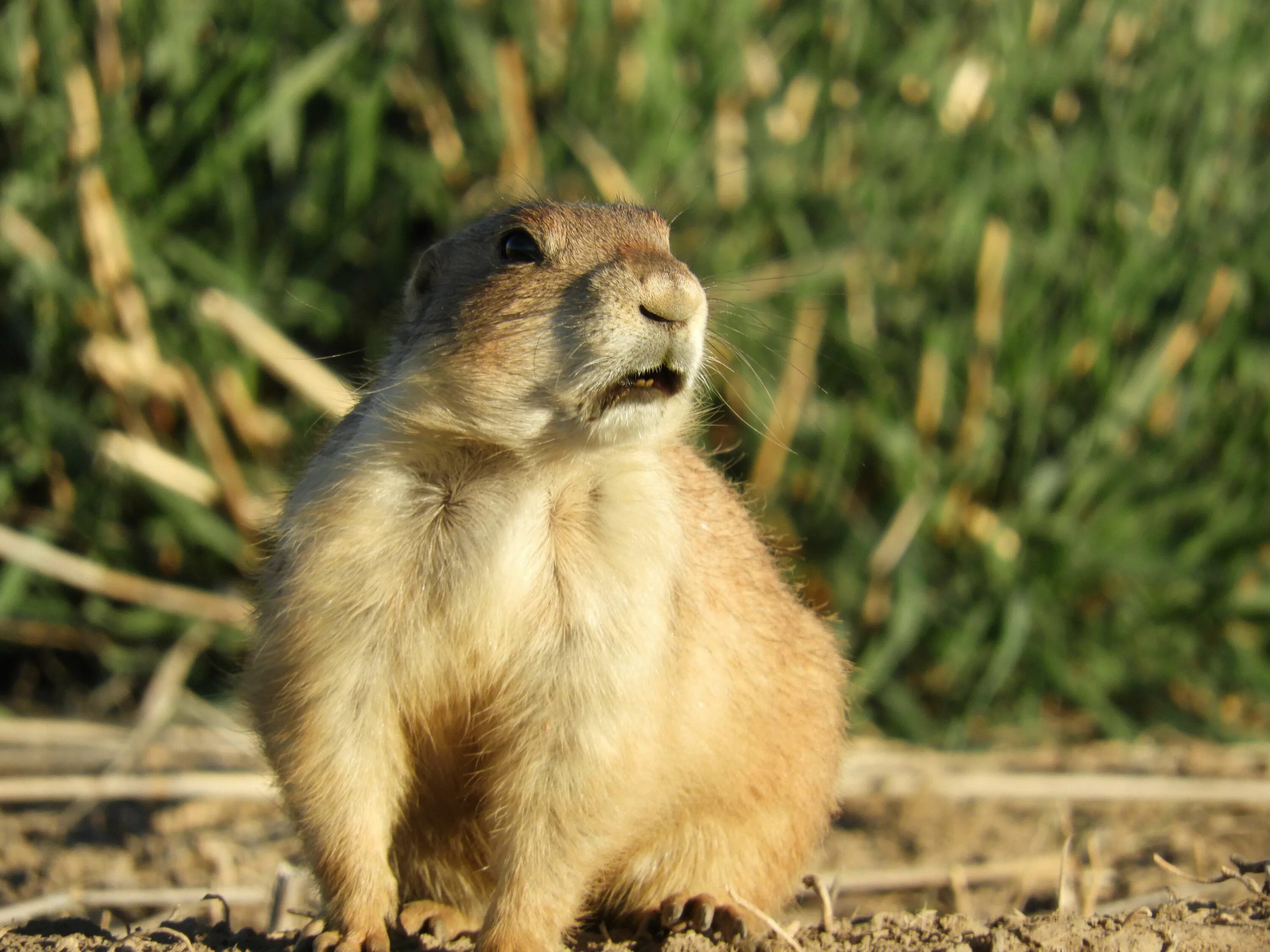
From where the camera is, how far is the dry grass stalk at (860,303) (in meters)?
6.63

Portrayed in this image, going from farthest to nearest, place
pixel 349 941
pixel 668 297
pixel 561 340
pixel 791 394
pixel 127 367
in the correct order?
pixel 791 394 < pixel 127 367 < pixel 349 941 < pixel 561 340 < pixel 668 297

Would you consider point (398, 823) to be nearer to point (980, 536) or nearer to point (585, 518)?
point (585, 518)

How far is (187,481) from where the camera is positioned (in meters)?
6.38

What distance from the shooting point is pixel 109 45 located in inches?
247

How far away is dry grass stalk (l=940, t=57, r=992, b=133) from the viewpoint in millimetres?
6965

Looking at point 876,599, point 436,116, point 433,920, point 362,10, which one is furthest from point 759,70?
point 433,920

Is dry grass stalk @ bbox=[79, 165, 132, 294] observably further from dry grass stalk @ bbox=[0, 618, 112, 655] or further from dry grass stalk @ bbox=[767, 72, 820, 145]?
dry grass stalk @ bbox=[767, 72, 820, 145]

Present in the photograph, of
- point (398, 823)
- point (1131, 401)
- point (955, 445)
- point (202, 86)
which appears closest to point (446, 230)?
point (202, 86)

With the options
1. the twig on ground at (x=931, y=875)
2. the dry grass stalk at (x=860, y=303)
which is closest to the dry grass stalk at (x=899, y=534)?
the dry grass stalk at (x=860, y=303)

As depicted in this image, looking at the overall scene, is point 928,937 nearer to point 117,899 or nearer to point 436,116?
point 117,899

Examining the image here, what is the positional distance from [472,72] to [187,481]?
226 centimetres

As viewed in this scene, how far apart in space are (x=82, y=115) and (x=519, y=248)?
3.71 meters

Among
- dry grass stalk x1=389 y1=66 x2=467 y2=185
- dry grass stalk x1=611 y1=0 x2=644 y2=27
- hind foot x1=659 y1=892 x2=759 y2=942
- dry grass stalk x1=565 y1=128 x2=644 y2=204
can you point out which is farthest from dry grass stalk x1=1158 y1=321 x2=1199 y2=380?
hind foot x1=659 y1=892 x2=759 y2=942

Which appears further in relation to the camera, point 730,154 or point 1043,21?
point 1043,21
